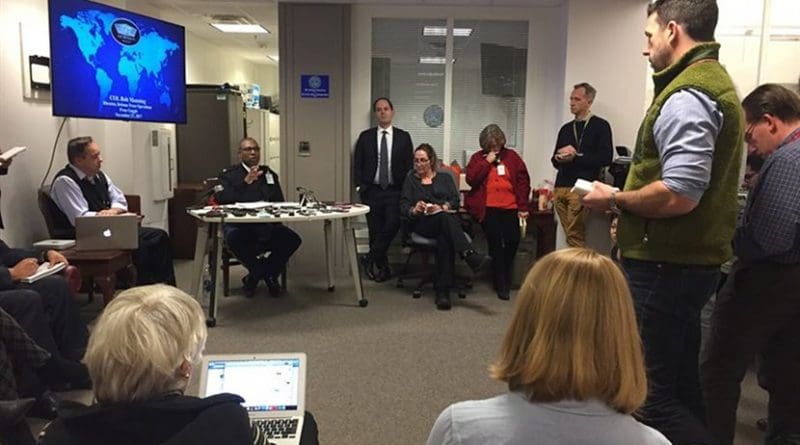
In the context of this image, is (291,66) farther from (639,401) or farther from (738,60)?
(639,401)

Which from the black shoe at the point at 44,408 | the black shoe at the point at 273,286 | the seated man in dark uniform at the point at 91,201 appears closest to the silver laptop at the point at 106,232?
the seated man in dark uniform at the point at 91,201

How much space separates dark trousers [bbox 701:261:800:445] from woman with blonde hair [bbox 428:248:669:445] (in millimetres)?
1137

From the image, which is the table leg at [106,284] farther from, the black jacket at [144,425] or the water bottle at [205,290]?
the black jacket at [144,425]

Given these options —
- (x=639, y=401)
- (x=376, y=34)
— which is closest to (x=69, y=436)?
(x=639, y=401)

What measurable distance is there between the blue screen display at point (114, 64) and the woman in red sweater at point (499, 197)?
8.04 feet

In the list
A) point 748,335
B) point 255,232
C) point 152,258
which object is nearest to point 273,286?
point 255,232

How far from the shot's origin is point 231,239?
15.0 ft

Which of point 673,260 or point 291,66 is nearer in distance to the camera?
point 673,260

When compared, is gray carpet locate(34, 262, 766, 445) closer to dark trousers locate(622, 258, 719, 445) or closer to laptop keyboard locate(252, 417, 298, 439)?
laptop keyboard locate(252, 417, 298, 439)

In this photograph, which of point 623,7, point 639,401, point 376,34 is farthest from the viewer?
point 376,34

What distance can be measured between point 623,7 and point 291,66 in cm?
288

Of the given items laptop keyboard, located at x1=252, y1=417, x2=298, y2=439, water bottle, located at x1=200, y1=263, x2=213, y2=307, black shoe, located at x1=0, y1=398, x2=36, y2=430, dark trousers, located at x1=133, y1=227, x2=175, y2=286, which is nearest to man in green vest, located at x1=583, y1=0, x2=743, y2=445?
laptop keyboard, located at x1=252, y1=417, x2=298, y2=439

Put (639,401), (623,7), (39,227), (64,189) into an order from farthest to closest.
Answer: (623,7), (39,227), (64,189), (639,401)

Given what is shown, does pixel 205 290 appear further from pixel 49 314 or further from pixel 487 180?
pixel 487 180
